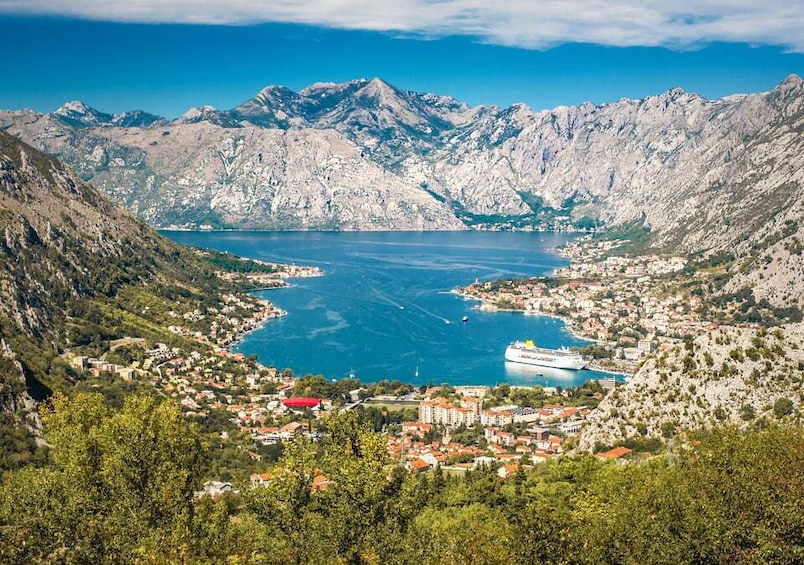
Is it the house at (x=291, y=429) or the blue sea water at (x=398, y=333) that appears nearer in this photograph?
the house at (x=291, y=429)

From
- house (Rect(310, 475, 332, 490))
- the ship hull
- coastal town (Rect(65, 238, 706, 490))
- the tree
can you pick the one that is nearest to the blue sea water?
the ship hull

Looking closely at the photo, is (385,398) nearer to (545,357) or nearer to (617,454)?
(545,357)

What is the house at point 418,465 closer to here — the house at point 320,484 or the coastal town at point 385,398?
the coastal town at point 385,398

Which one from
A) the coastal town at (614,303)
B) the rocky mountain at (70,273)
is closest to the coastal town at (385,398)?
the coastal town at (614,303)

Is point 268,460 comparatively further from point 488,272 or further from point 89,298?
point 488,272

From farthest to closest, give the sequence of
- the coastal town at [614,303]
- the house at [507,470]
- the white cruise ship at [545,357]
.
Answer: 1. the coastal town at [614,303]
2. the white cruise ship at [545,357]
3. the house at [507,470]

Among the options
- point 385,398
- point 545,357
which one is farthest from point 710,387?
point 545,357

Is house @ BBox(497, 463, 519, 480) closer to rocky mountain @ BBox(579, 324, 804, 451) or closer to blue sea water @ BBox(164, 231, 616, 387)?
rocky mountain @ BBox(579, 324, 804, 451)
